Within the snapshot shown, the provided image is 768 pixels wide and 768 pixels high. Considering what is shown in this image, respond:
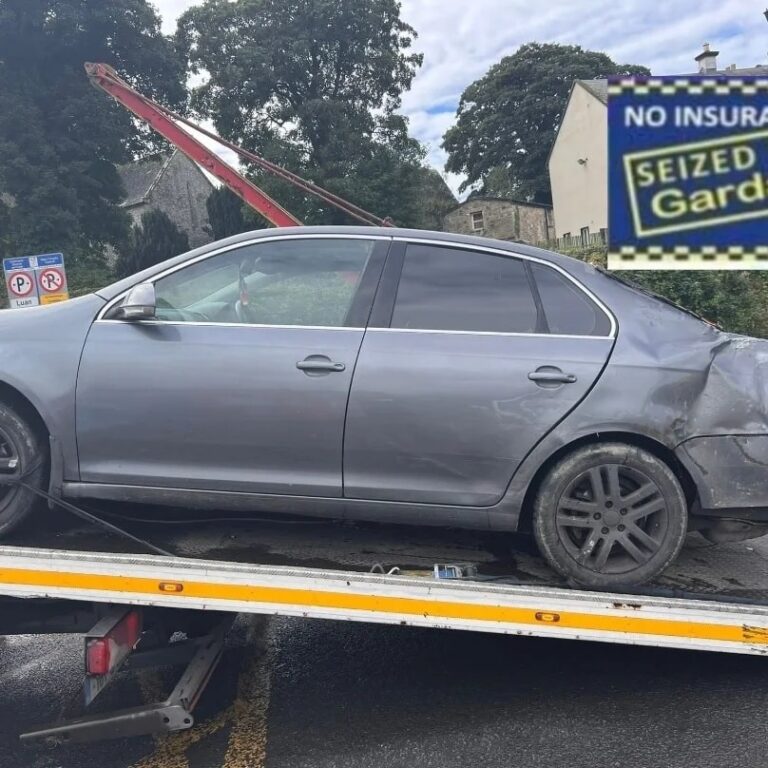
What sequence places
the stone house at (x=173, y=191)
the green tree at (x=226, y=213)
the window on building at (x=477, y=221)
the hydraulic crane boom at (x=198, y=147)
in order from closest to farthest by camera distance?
the hydraulic crane boom at (x=198, y=147)
the green tree at (x=226, y=213)
the window on building at (x=477, y=221)
the stone house at (x=173, y=191)

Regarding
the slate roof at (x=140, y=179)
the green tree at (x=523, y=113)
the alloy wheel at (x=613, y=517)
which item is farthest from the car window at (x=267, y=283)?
the green tree at (x=523, y=113)

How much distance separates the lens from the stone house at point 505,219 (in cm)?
3525

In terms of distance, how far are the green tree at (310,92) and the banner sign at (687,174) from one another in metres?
26.1

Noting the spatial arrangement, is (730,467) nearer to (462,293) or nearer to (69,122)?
(462,293)

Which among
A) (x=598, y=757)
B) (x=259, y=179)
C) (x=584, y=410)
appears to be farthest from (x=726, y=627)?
(x=259, y=179)

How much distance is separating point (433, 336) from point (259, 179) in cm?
2819

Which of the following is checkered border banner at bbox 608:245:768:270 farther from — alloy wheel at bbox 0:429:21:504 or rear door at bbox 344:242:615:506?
alloy wheel at bbox 0:429:21:504

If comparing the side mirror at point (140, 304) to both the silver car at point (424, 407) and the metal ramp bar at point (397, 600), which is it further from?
the metal ramp bar at point (397, 600)

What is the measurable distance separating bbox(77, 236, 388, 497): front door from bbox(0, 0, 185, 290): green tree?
2336cm

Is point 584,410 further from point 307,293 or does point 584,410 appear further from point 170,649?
point 170,649

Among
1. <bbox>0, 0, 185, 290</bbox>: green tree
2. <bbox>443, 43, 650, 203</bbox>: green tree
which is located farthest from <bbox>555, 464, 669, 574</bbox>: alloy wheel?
<bbox>443, 43, 650, 203</bbox>: green tree

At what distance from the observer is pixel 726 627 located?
2.55 metres

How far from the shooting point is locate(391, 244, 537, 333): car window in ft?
9.62

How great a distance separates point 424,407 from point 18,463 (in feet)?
5.79
